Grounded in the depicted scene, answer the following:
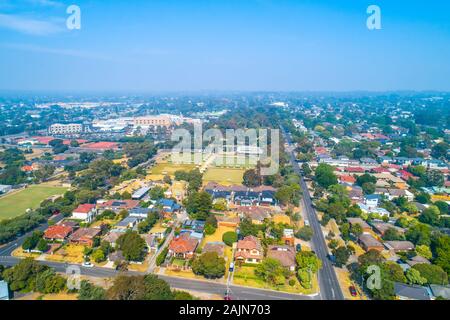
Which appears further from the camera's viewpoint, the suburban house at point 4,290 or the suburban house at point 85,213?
the suburban house at point 85,213

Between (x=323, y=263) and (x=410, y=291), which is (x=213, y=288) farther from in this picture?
(x=410, y=291)

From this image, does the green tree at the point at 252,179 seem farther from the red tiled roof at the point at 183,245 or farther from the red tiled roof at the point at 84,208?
the red tiled roof at the point at 84,208

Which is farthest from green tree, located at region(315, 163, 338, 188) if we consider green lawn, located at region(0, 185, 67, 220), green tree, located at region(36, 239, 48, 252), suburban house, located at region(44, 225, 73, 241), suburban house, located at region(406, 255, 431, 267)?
green lawn, located at region(0, 185, 67, 220)

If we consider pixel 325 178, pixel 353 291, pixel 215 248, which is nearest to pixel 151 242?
pixel 215 248

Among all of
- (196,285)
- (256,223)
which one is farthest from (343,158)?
(196,285)

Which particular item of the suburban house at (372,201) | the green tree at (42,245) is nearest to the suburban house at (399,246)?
the suburban house at (372,201)

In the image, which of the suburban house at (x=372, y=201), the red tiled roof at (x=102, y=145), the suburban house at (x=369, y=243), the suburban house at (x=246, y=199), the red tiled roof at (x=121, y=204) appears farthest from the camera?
the red tiled roof at (x=102, y=145)

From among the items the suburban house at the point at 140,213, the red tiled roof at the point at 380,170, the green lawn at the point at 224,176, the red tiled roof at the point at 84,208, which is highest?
the red tiled roof at the point at 380,170
